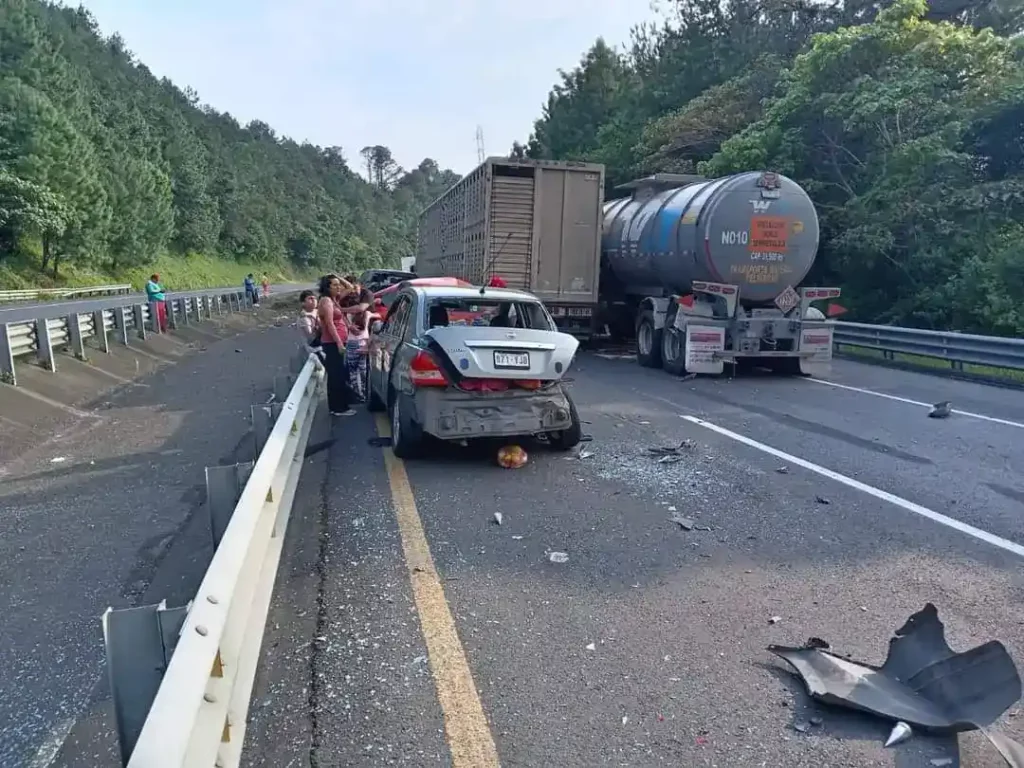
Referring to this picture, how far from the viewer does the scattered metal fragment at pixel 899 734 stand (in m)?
3.13

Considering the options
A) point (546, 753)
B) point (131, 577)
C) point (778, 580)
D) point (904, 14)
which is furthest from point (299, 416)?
point (904, 14)

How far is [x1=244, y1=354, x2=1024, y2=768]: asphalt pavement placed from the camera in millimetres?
3166

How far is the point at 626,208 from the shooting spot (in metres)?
17.7

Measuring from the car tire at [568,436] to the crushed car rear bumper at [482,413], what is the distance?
33 centimetres

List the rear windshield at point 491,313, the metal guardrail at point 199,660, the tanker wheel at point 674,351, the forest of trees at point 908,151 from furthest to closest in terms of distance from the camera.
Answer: the forest of trees at point 908,151 < the tanker wheel at point 674,351 < the rear windshield at point 491,313 < the metal guardrail at point 199,660

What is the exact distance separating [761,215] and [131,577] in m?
11.1

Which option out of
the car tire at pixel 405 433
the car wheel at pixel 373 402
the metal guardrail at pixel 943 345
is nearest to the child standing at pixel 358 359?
the car wheel at pixel 373 402

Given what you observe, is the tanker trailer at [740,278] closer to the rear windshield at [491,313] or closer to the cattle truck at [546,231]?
the cattle truck at [546,231]

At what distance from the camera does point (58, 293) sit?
1567 inches

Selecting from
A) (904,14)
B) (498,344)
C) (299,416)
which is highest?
(904,14)

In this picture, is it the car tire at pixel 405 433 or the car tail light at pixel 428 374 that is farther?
the car tire at pixel 405 433

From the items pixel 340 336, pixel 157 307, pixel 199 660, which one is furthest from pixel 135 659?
pixel 157 307

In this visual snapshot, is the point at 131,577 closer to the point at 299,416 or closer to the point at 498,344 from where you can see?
the point at 299,416

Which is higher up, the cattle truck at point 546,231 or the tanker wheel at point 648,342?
the cattle truck at point 546,231
